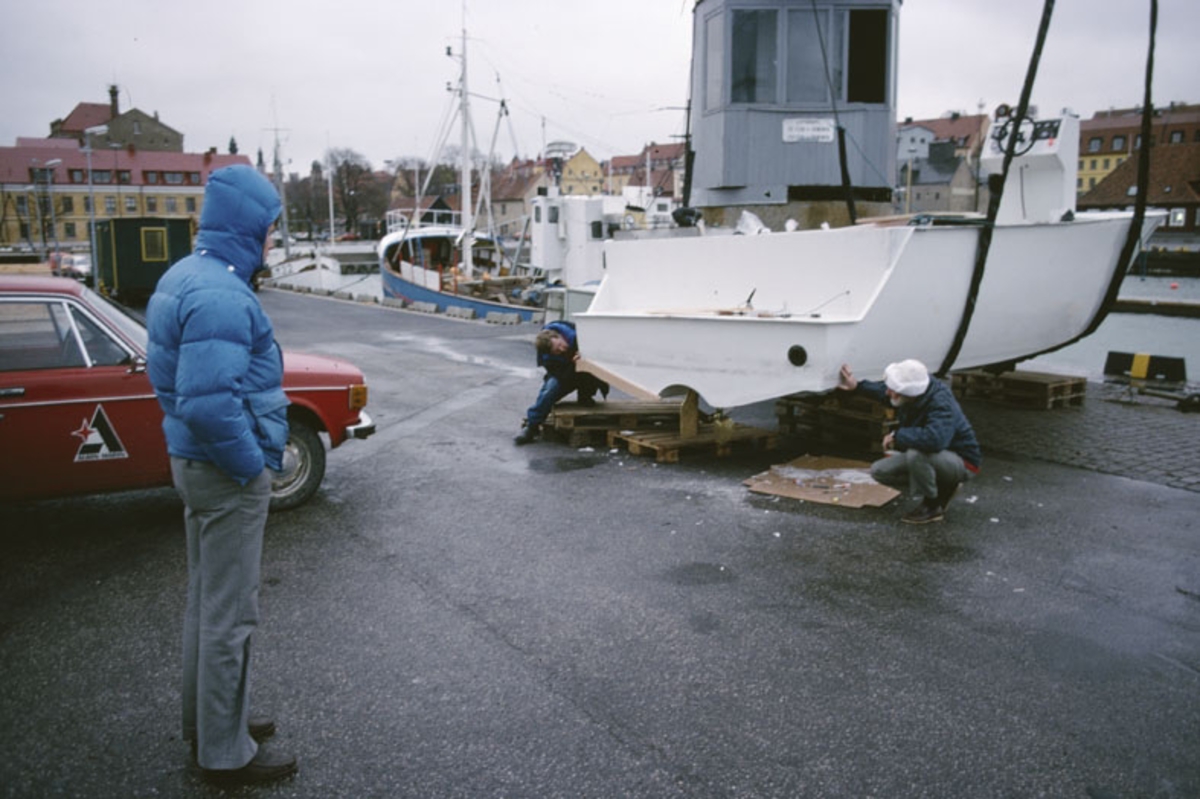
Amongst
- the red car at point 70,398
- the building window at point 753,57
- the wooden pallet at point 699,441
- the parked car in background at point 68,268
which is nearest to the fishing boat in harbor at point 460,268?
the parked car in background at point 68,268

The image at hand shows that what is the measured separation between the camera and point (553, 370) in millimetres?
9312

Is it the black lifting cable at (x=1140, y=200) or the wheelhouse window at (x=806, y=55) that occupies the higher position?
the wheelhouse window at (x=806, y=55)

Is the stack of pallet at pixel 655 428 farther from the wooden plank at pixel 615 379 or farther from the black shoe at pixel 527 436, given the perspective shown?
the wooden plank at pixel 615 379

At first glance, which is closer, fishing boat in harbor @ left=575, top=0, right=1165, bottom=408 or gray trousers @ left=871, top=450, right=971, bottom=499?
gray trousers @ left=871, top=450, right=971, bottom=499

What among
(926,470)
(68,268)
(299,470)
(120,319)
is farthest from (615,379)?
(68,268)

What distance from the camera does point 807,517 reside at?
6633 millimetres

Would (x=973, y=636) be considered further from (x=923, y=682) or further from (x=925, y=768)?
(x=925, y=768)

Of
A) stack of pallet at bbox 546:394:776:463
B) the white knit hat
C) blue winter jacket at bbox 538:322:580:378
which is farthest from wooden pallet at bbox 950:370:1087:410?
the white knit hat

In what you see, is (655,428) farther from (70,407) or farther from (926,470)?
(70,407)

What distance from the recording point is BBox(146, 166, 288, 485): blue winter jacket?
2957mm

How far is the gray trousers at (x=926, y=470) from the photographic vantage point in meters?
6.29

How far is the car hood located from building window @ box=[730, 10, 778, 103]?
5.67 metres

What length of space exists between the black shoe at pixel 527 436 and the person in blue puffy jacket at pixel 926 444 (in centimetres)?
388

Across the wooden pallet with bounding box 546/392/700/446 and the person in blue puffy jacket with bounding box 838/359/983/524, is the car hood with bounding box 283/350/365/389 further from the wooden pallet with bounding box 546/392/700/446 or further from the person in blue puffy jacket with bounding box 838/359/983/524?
the person in blue puffy jacket with bounding box 838/359/983/524
